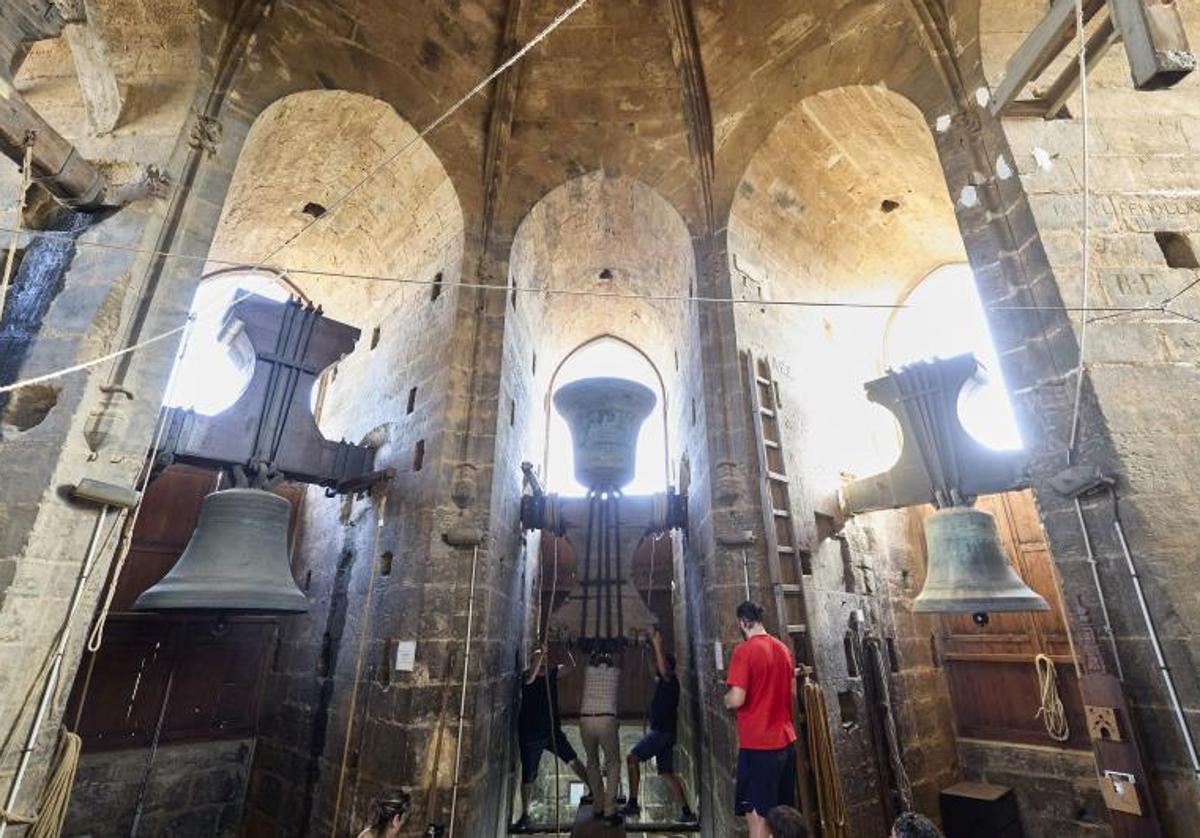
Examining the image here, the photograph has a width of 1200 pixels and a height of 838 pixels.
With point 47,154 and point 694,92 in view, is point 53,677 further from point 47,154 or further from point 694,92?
point 694,92

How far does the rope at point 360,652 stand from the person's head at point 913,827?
3550 millimetres

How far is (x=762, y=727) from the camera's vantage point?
2.89m

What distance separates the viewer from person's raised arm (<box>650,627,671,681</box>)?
4246 mm

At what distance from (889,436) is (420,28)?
632cm

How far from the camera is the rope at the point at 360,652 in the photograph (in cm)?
382

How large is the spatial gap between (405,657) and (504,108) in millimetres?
5180

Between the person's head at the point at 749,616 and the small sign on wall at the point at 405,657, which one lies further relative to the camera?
the small sign on wall at the point at 405,657

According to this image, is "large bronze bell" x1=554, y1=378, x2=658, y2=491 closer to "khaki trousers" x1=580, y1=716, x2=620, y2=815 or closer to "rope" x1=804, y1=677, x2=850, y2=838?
"khaki trousers" x1=580, y1=716, x2=620, y2=815

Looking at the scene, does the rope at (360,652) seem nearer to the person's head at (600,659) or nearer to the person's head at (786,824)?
the person's head at (600,659)

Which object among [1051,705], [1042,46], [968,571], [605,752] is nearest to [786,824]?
[968,571]

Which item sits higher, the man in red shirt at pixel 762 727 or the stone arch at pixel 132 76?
the stone arch at pixel 132 76

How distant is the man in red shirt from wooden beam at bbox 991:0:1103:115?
3486mm

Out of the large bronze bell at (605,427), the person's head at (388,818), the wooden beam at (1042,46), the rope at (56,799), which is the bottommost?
the person's head at (388,818)

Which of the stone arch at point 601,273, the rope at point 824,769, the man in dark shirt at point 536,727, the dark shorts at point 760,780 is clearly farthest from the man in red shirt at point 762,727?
the stone arch at point 601,273
